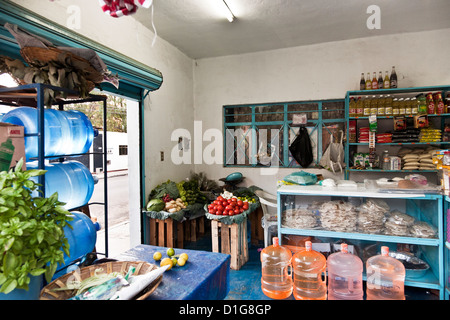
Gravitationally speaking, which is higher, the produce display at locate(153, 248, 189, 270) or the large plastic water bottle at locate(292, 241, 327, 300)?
the produce display at locate(153, 248, 189, 270)

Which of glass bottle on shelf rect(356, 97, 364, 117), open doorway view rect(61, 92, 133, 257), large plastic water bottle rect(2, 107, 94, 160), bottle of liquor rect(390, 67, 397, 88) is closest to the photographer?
large plastic water bottle rect(2, 107, 94, 160)

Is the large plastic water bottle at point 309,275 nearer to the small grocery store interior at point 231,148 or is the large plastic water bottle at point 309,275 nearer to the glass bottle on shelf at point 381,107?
the small grocery store interior at point 231,148

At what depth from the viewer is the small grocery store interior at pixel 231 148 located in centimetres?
150

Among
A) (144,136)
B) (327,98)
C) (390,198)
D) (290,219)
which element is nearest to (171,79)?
(144,136)

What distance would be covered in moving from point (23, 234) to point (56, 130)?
1.11 meters

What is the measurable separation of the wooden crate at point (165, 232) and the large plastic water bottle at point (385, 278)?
2.64 meters

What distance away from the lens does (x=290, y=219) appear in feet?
10.2

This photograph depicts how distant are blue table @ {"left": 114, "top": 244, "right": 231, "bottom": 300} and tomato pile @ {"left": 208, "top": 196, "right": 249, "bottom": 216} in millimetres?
1984

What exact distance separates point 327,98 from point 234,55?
2.07 meters

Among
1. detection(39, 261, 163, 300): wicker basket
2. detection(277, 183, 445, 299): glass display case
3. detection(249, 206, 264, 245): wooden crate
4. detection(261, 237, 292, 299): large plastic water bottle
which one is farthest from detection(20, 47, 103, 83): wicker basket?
detection(249, 206, 264, 245): wooden crate

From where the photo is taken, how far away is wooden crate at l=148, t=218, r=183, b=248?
13.8 ft

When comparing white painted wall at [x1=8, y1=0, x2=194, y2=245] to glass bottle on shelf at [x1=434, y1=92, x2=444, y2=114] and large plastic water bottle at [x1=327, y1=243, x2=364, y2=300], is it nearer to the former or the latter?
large plastic water bottle at [x1=327, y1=243, x2=364, y2=300]

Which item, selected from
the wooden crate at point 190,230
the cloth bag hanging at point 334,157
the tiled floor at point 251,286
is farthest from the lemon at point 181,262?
the cloth bag hanging at point 334,157
